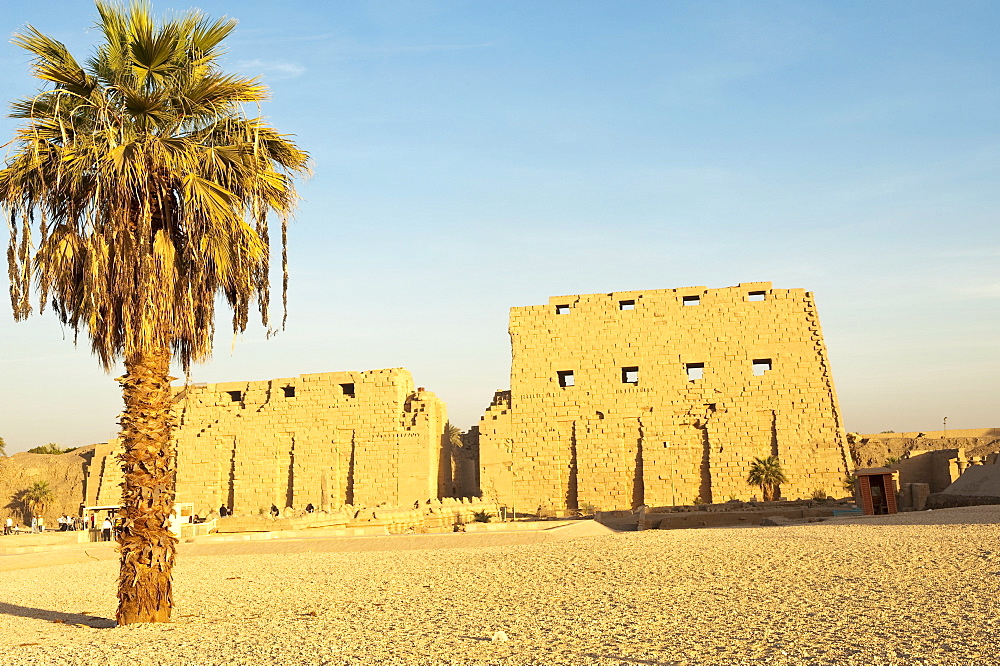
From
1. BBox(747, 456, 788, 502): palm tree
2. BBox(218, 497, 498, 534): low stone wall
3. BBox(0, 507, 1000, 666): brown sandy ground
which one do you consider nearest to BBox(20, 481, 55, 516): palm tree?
BBox(218, 497, 498, 534): low stone wall

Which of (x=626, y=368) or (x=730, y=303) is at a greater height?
(x=730, y=303)

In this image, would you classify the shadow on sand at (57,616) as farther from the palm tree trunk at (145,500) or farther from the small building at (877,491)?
the small building at (877,491)

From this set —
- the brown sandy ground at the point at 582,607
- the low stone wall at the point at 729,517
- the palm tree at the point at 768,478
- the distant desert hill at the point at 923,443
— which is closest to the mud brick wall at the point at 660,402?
the palm tree at the point at 768,478

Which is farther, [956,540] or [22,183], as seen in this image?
[956,540]

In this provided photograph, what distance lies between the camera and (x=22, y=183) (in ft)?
27.7

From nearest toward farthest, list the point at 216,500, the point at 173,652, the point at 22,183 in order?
the point at 173,652 → the point at 22,183 → the point at 216,500

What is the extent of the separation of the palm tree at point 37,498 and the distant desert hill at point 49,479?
0.29 meters

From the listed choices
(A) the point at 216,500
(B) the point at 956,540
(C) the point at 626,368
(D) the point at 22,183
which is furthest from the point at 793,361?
(D) the point at 22,183

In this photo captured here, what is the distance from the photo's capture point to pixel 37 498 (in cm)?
3600

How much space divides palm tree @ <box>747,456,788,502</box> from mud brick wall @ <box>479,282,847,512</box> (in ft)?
1.14

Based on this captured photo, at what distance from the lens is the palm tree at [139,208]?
8422mm

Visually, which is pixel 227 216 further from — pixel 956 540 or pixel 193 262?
pixel 956 540

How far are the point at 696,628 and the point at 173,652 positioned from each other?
4245 mm

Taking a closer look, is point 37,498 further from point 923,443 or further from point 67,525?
point 923,443
